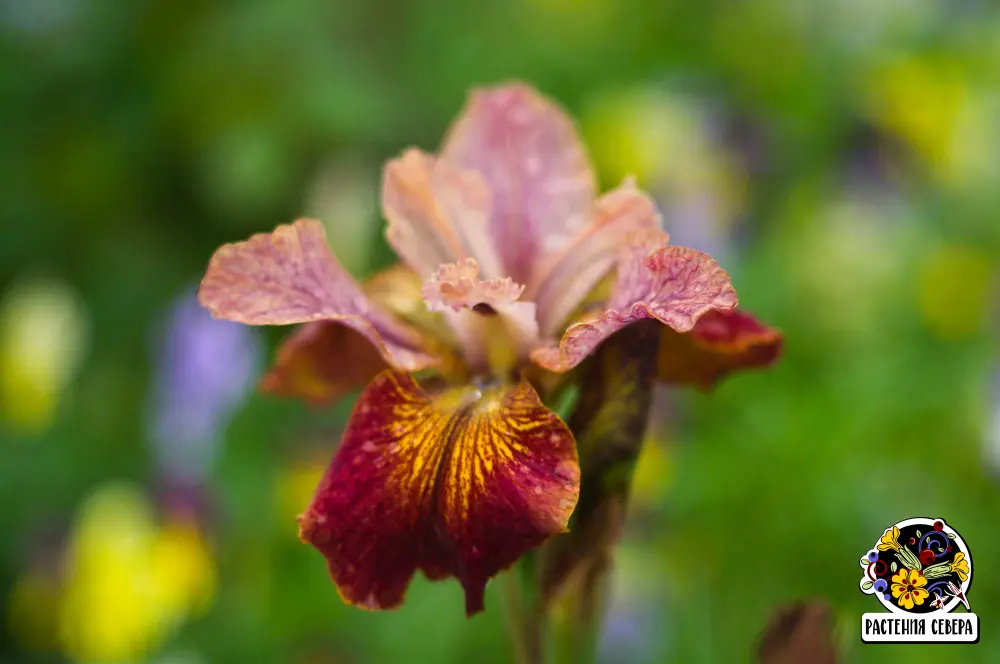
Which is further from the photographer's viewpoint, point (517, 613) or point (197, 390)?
point (197, 390)

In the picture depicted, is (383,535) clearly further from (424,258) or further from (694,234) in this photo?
(694,234)

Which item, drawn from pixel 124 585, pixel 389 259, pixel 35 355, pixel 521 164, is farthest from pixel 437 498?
pixel 389 259

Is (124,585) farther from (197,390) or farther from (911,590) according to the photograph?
(911,590)

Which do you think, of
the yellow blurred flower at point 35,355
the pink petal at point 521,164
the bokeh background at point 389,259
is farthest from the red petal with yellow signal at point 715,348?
the yellow blurred flower at point 35,355

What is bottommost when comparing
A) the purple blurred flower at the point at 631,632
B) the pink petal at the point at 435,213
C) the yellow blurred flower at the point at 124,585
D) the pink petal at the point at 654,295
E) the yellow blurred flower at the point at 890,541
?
the purple blurred flower at the point at 631,632

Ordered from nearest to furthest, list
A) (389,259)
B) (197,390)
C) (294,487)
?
(294,487)
(197,390)
(389,259)

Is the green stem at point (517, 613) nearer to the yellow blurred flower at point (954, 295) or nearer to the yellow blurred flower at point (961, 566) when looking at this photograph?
the yellow blurred flower at point (961, 566)

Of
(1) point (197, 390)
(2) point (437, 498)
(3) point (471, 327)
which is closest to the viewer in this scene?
(2) point (437, 498)
